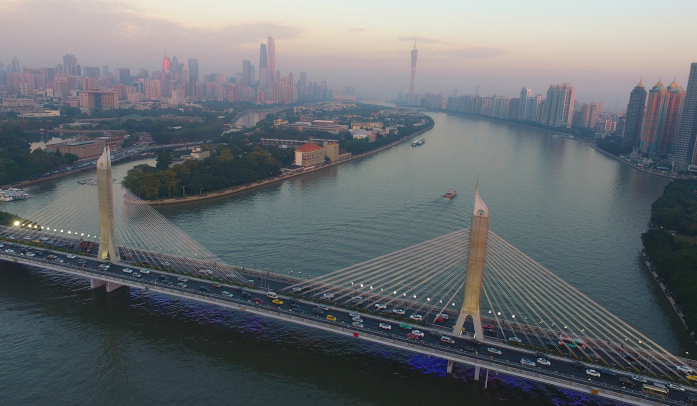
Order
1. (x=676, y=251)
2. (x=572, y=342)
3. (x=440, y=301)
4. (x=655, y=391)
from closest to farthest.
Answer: (x=655, y=391)
(x=572, y=342)
(x=440, y=301)
(x=676, y=251)

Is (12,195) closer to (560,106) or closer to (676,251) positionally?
(676,251)

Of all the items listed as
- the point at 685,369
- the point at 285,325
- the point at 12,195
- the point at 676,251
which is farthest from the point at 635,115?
the point at 12,195

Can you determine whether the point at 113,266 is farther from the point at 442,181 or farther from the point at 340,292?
the point at 442,181

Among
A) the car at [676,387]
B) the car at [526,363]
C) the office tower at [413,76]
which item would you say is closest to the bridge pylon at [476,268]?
the car at [526,363]

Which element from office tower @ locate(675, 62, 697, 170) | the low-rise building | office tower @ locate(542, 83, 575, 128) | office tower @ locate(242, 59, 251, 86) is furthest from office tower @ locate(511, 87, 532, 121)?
office tower @ locate(242, 59, 251, 86)

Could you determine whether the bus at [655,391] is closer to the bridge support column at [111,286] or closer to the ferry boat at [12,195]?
the bridge support column at [111,286]

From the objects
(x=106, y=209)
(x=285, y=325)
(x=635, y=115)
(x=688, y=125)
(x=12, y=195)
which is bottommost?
(x=285, y=325)
